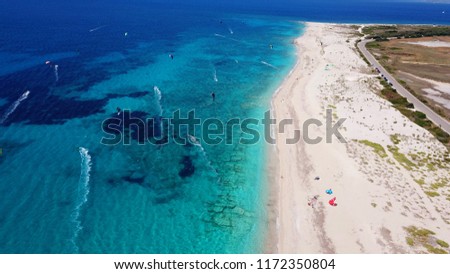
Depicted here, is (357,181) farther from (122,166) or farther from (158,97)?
(158,97)

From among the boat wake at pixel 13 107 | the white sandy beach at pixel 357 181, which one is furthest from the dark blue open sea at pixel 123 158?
the white sandy beach at pixel 357 181

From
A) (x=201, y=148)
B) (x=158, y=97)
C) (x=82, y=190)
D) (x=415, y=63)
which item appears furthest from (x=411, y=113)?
(x=82, y=190)

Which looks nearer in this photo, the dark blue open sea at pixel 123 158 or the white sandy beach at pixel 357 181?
the white sandy beach at pixel 357 181

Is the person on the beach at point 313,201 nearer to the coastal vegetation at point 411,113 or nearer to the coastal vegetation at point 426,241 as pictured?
the coastal vegetation at point 426,241

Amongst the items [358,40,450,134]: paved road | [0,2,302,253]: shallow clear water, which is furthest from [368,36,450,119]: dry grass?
[0,2,302,253]: shallow clear water

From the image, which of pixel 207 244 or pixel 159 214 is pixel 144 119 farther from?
pixel 207 244

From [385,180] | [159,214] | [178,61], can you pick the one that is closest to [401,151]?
[385,180]

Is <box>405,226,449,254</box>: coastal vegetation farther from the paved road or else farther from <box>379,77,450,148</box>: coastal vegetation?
the paved road
